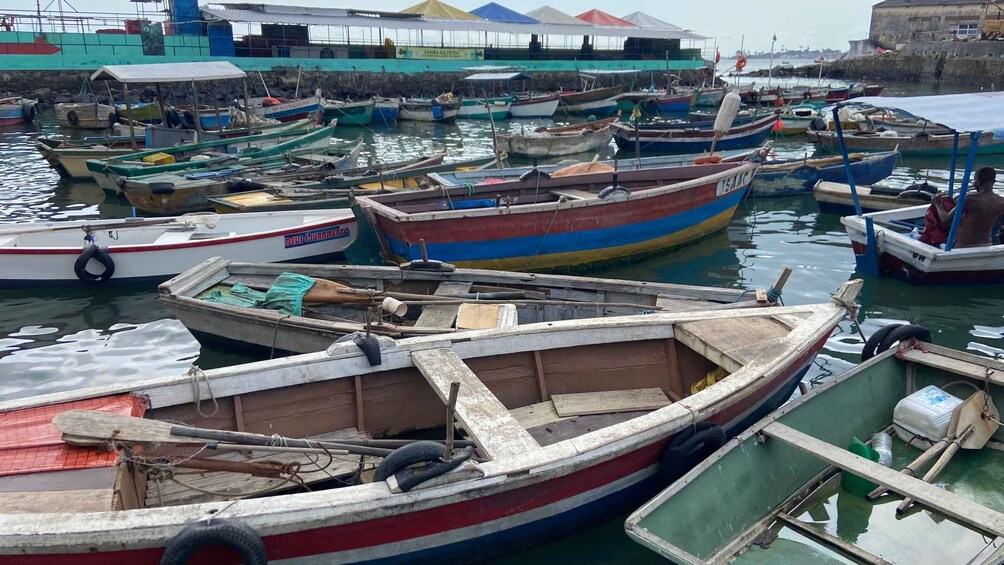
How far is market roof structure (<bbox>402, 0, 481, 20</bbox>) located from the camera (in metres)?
41.0

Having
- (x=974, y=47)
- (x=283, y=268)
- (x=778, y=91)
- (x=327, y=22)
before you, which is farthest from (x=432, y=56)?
(x=974, y=47)

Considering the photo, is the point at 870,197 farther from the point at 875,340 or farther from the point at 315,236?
the point at 315,236

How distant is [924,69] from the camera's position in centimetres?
5850

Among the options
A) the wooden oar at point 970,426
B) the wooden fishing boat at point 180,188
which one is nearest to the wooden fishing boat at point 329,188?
the wooden fishing boat at point 180,188

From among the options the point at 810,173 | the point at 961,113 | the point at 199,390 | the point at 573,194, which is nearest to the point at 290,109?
the point at 573,194

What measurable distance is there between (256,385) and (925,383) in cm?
548

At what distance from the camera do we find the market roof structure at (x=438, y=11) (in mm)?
41000

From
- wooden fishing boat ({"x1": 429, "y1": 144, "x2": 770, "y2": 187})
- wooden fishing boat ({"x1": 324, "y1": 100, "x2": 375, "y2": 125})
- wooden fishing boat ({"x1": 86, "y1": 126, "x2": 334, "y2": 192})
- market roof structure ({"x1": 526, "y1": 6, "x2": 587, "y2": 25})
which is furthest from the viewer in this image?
market roof structure ({"x1": 526, "y1": 6, "x2": 587, "y2": 25})

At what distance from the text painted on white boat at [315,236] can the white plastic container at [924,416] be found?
810 cm

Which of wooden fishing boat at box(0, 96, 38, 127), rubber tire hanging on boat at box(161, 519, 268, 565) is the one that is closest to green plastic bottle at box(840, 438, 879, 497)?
rubber tire hanging on boat at box(161, 519, 268, 565)

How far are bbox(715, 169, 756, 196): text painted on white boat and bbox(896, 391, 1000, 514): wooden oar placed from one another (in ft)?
22.3

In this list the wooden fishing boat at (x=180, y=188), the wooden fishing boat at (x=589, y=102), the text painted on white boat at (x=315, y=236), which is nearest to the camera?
the text painted on white boat at (x=315, y=236)

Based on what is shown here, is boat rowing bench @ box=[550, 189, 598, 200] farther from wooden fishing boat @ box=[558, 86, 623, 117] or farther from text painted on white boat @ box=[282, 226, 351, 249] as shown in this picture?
wooden fishing boat @ box=[558, 86, 623, 117]

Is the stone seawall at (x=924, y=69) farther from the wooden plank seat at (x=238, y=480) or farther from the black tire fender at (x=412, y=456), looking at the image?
the black tire fender at (x=412, y=456)
